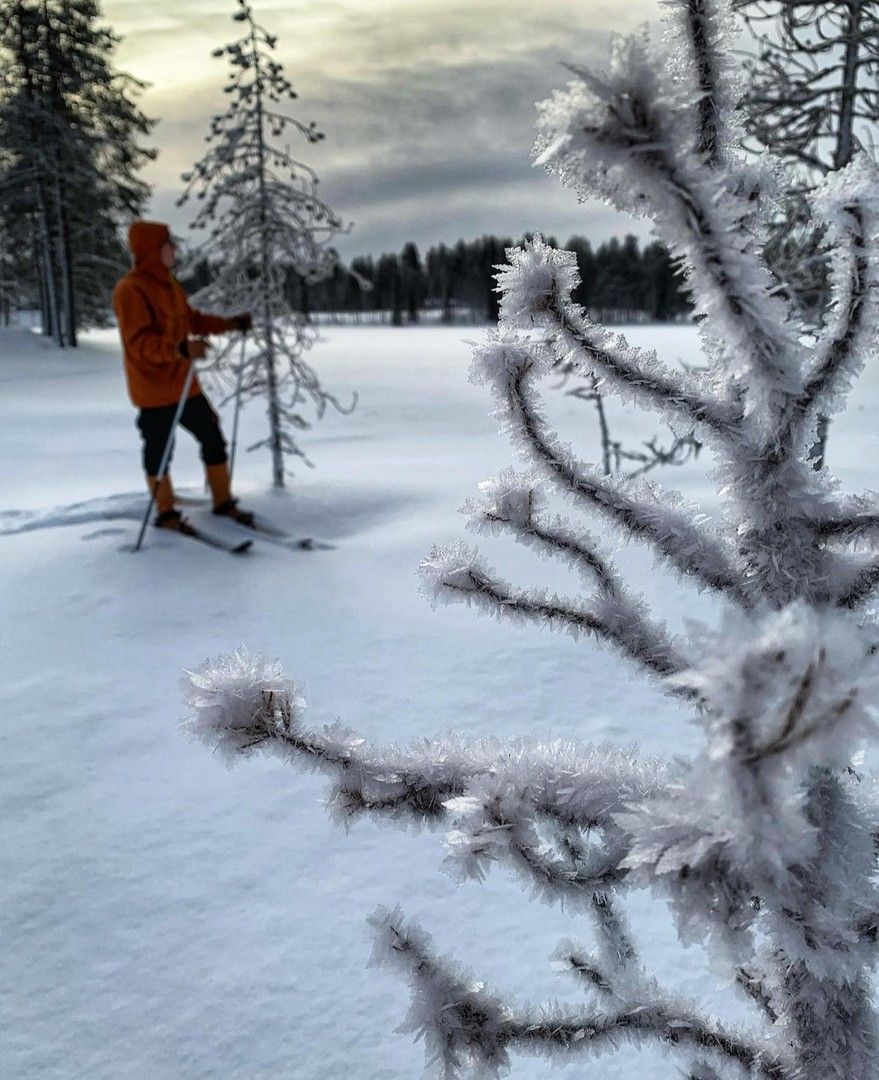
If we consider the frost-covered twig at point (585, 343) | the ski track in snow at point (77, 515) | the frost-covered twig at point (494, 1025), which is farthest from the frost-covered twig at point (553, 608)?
the ski track in snow at point (77, 515)

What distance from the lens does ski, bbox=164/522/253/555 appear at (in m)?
6.95

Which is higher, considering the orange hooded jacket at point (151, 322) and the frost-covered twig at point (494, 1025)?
the orange hooded jacket at point (151, 322)

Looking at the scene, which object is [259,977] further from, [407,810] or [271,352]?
[271,352]

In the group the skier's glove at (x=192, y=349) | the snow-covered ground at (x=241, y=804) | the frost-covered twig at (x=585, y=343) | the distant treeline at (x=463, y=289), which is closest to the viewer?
the frost-covered twig at (x=585, y=343)

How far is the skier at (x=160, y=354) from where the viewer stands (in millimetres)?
6930

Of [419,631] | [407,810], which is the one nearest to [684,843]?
[407,810]

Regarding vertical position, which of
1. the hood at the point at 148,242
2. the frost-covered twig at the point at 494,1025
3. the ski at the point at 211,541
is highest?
the hood at the point at 148,242

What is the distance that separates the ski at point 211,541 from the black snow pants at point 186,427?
1.78 ft

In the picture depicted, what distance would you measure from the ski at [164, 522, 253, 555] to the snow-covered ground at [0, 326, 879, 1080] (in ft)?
0.48

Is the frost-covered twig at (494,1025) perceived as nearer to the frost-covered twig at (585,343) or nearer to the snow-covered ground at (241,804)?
the snow-covered ground at (241,804)

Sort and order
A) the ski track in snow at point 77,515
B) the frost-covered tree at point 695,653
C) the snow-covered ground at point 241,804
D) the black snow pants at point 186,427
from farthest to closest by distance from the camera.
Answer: the ski track in snow at point 77,515 → the black snow pants at point 186,427 → the snow-covered ground at point 241,804 → the frost-covered tree at point 695,653

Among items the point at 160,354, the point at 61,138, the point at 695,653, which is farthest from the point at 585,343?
the point at 61,138

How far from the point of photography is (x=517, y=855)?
1028mm

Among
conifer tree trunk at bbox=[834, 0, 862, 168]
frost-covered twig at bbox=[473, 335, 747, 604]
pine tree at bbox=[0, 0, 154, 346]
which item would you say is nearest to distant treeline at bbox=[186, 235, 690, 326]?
pine tree at bbox=[0, 0, 154, 346]
